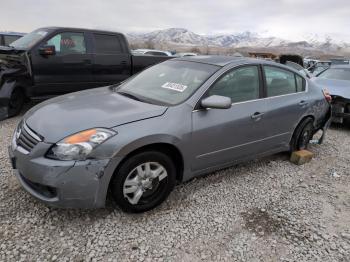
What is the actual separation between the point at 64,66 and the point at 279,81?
433cm

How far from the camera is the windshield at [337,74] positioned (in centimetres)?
820

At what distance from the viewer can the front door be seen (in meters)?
3.43

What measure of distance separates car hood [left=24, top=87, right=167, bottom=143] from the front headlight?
0.21ft

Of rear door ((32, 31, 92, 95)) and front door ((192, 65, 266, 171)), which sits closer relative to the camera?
front door ((192, 65, 266, 171))

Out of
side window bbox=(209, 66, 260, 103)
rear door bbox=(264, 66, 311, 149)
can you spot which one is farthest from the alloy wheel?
rear door bbox=(264, 66, 311, 149)

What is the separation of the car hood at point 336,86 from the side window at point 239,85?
12.4 feet

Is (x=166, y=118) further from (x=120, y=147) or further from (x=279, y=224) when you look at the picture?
(x=279, y=224)

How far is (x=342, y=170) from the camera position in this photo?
15.7ft

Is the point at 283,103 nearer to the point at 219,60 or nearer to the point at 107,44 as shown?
the point at 219,60

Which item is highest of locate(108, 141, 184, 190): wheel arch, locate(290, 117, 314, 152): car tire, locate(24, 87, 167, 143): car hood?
locate(24, 87, 167, 143): car hood

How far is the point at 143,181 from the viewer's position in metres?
3.09

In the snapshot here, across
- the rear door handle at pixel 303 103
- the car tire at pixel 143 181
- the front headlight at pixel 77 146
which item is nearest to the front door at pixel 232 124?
the car tire at pixel 143 181

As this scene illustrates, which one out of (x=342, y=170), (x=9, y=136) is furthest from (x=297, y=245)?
(x=9, y=136)

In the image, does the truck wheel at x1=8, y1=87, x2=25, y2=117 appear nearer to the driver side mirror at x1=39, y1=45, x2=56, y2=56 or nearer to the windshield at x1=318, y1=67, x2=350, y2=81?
the driver side mirror at x1=39, y1=45, x2=56, y2=56
